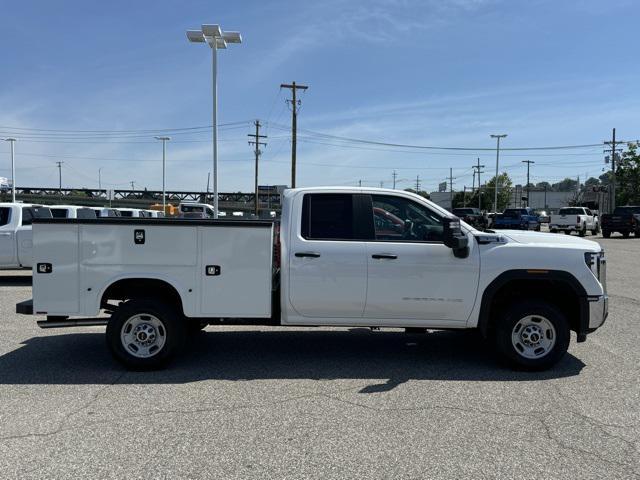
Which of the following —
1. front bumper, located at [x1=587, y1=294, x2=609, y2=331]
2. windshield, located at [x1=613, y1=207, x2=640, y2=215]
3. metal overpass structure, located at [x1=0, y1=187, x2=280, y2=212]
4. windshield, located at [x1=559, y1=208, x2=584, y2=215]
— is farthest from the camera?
metal overpass structure, located at [x1=0, y1=187, x2=280, y2=212]

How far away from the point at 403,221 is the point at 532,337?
1877mm

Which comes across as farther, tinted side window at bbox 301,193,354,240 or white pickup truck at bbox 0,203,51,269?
white pickup truck at bbox 0,203,51,269

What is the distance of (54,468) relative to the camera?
368cm

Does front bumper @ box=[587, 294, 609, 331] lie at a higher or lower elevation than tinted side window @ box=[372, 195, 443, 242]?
lower

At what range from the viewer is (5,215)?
13008 millimetres

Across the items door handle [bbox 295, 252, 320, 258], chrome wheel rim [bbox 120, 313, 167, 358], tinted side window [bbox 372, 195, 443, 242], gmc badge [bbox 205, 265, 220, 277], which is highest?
tinted side window [bbox 372, 195, 443, 242]

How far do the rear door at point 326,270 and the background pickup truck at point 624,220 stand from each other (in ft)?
118

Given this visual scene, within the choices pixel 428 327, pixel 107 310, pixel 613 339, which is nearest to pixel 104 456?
pixel 107 310

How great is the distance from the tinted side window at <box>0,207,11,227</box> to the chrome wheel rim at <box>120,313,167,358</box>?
8975 mm

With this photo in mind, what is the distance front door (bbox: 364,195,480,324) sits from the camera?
18.9 feet

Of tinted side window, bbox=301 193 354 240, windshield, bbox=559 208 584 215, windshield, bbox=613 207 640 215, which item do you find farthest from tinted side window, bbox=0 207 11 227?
windshield, bbox=559 208 584 215

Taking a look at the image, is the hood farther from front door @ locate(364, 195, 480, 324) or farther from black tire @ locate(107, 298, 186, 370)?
black tire @ locate(107, 298, 186, 370)

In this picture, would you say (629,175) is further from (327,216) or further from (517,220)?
(327,216)

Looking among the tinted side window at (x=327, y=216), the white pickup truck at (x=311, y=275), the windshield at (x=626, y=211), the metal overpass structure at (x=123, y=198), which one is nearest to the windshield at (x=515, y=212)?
the windshield at (x=626, y=211)
